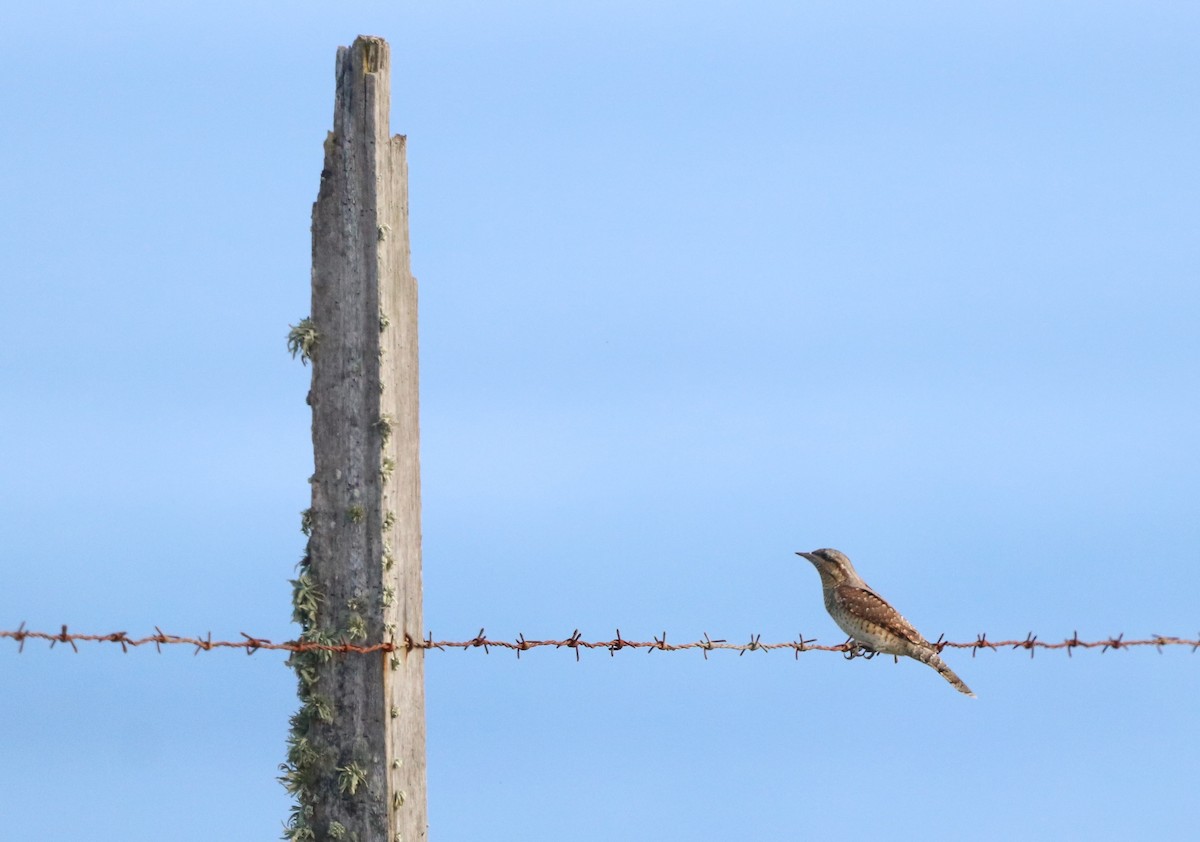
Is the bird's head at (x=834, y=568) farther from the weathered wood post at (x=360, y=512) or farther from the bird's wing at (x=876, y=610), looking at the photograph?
the weathered wood post at (x=360, y=512)

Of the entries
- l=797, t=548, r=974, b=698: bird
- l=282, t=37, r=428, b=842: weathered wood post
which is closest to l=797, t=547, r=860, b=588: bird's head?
l=797, t=548, r=974, b=698: bird

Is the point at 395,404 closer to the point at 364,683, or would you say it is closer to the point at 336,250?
the point at 336,250

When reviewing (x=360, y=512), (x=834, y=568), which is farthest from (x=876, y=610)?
(x=360, y=512)

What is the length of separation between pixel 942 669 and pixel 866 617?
602 mm

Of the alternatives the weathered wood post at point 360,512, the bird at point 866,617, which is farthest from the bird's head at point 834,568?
the weathered wood post at point 360,512

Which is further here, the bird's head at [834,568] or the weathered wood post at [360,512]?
the bird's head at [834,568]

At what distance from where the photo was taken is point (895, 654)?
31.0 feet

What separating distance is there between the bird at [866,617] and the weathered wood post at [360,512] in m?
4.73

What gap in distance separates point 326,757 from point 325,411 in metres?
1.31

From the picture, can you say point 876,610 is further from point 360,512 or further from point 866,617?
point 360,512

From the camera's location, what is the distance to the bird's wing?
30.4ft

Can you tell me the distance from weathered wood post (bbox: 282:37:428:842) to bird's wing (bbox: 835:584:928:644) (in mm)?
4747

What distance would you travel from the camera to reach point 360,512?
205 inches

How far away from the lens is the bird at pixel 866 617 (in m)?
9.23
